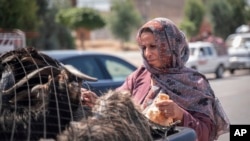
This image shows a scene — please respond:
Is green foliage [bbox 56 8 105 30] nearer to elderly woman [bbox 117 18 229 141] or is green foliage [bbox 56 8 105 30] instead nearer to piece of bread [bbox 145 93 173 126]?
elderly woman [bbox 117 18 229 141]

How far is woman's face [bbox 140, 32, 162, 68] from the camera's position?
319cm

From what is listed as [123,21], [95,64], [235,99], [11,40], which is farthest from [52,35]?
[95,64]

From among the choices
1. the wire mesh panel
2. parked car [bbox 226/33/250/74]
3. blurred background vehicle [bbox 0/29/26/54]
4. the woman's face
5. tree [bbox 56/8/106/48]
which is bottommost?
parked car [bbox 226/33/250/74]

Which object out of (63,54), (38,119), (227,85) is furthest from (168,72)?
(227,85)

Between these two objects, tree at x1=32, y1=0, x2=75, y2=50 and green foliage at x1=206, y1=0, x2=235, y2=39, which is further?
green foliage at x1=206, y1=0, x2=235, y2=39

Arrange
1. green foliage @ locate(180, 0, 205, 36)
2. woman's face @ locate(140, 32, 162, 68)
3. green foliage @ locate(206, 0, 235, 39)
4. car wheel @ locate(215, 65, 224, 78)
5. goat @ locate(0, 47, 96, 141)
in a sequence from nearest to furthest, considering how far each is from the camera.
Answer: goat @ locate(0, 47, 96, 141), woman's face @ locate(140, 32, 162, 68), car wheel @ locate(215, 65, 224, 78), green foliage @ locate(206, 0, 235, 39), green foliage @ locate(180, 0, 205, 36)

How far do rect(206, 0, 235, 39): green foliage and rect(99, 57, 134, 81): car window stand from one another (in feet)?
127

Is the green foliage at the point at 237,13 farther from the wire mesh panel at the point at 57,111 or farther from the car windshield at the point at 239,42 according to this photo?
the wire mesh panel at the point at 57,111

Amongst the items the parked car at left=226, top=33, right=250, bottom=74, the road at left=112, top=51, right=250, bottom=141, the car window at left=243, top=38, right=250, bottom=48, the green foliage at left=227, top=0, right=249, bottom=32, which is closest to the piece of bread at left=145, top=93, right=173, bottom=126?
the road at left=112, top=51, right=250, bottom=141

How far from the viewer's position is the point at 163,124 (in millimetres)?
2910

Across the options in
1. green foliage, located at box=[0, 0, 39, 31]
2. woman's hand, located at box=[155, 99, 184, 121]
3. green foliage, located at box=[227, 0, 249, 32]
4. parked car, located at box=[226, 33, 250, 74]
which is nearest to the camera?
woman's hand, located at box=[155, 99, 184, 121]

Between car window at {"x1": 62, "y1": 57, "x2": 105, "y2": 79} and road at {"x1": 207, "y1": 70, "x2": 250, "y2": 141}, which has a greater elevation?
car window at {"x1": 62, "y1": 57, "x2": 105, "y2": 79}

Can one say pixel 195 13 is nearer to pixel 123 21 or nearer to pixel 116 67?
pixel 123 21

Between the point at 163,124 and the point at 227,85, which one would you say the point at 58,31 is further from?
the point at 163,124
